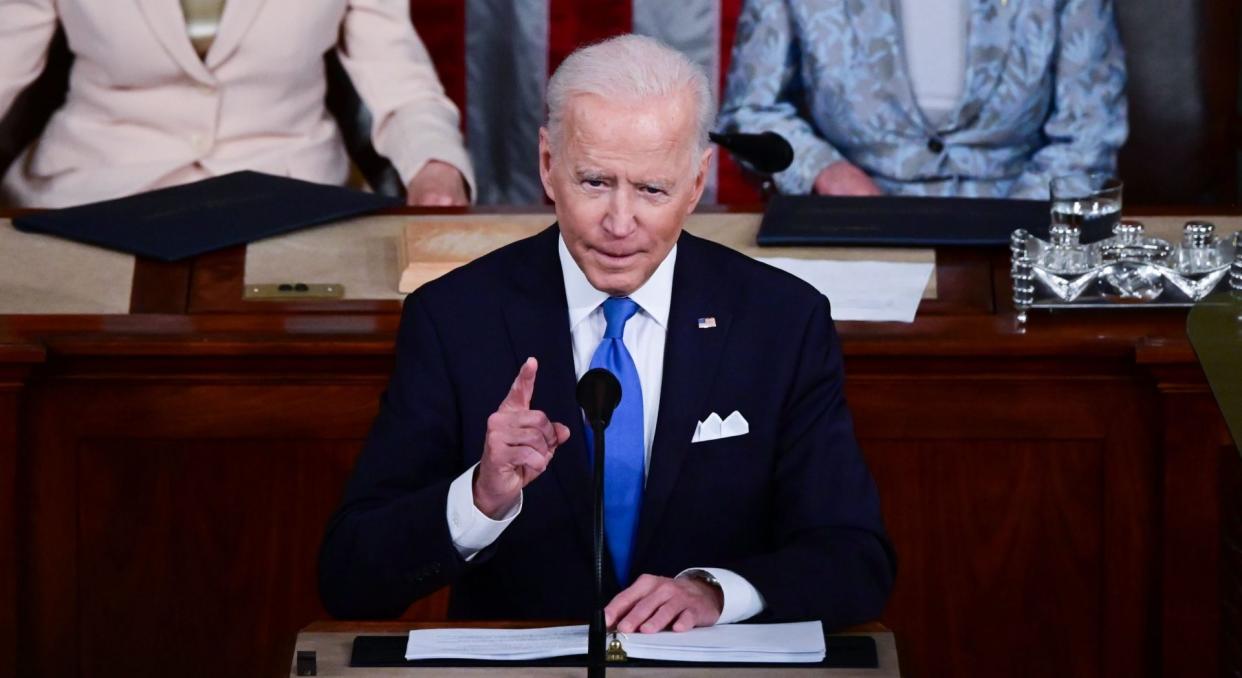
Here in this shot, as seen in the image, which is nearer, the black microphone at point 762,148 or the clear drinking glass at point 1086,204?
the black microphone at point 762,148

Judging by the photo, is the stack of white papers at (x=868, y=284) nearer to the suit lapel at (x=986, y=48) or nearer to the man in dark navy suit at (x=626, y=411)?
the man in dark navy suit at (x=626, y=411)

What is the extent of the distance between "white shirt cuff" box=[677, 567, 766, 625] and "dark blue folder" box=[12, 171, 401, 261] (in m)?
1.34

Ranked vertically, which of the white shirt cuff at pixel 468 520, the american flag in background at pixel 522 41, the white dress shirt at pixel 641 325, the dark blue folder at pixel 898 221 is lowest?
the white shirt cuff at pixel 468 520

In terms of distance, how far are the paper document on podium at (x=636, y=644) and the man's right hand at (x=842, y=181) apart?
227 cm

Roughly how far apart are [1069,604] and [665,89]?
45.6 inches

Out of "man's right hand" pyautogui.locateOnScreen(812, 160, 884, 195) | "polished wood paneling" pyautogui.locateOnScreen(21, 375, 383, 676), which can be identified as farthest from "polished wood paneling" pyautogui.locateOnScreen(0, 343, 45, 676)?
"man's right hand" pyautogui.locateOnScreen(812, 160, 884, 195)

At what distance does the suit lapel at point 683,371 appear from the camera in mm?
2100

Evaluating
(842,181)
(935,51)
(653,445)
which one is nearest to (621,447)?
(653,445)

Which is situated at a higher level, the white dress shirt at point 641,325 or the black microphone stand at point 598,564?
the white dress shirt at point 641,325

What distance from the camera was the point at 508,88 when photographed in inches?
194

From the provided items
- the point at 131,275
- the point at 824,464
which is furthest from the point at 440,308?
the point at 131,275

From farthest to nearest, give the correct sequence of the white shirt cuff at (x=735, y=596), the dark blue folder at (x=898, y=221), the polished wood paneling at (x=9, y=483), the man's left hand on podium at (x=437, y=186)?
the man's left hand on podium at (x=437, y=186) → the dark blue folder at (x=898, y=221) → the polished wood paneling at (x=9, y=483) → the white shirt cuff at (x=735, y=596)

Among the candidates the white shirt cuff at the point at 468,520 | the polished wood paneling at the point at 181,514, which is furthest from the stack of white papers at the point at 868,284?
the white shirt cuff at the point at 468,520

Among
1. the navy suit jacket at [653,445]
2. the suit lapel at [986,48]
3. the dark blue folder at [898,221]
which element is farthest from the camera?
the suit lapel at [986,48]
